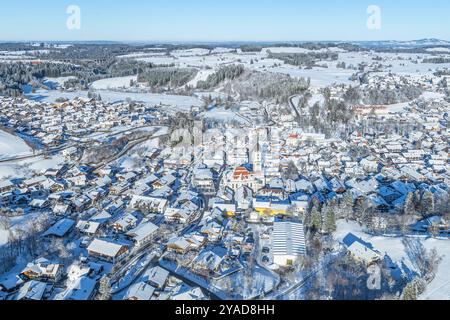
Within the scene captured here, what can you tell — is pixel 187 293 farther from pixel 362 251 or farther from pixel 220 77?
pixel 220 77

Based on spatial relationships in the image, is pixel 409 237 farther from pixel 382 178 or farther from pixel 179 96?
pixel 179 96

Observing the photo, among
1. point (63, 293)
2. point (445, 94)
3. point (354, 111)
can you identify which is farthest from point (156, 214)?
point (445, 94)

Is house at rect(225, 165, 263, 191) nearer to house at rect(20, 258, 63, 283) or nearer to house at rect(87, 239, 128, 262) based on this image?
house at rect(87, 239, 128, 262)

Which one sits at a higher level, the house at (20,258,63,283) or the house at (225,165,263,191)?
the house at (225,165,263,191)

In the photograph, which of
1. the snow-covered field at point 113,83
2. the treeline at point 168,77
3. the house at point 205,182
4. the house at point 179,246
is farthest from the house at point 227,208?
the snow-covered field at point 113,83

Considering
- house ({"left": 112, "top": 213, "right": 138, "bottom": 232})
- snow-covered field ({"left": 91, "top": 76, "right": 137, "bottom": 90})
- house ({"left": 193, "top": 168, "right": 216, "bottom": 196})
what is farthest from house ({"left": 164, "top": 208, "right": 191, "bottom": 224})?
snow-covered field ({"left": 91, "top": 76, "right": 137, "bottom": 90})

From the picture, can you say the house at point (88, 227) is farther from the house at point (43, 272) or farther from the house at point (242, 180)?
the house at point (242, 180)
